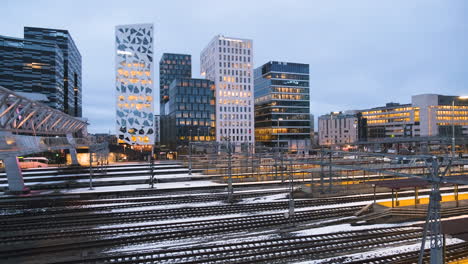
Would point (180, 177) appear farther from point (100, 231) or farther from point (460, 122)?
point (460, 122)

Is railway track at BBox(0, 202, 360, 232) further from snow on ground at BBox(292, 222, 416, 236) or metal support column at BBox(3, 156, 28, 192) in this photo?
metal support column at BBox(3, 156, 28, 192)

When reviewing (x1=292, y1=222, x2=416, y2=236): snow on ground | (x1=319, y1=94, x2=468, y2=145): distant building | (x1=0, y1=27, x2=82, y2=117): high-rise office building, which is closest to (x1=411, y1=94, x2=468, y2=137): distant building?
(x1=319, y1=94, x2=468, y2=145): distant building

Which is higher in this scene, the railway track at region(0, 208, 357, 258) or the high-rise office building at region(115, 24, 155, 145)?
the high-rise office building at region(115, 24, 155, 145)

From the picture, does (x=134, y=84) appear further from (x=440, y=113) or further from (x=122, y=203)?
(x=440, y=113)

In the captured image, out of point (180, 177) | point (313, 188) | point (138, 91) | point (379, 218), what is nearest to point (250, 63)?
point (138, 91)

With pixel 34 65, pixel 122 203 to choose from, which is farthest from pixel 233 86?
pixel 122 203

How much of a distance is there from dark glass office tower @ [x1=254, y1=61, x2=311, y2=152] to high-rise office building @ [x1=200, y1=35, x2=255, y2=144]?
37.5 ft

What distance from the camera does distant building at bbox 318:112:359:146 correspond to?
138 m

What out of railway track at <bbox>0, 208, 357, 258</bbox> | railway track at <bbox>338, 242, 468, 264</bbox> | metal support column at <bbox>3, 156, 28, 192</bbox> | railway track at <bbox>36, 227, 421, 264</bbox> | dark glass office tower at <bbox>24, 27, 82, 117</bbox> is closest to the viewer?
railway track at <bbox>338, 242, 468, 264</bbox>

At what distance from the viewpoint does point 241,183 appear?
33.9 m

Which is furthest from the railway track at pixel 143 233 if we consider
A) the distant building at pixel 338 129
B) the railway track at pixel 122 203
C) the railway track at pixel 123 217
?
the distant building at pixel 338 129

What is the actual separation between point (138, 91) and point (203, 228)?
226ft

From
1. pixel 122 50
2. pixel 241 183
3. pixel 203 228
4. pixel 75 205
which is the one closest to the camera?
pixel 203 228

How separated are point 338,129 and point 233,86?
217ft
